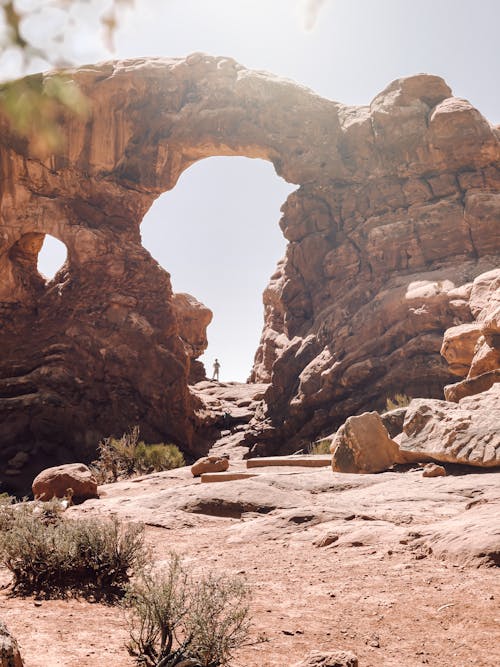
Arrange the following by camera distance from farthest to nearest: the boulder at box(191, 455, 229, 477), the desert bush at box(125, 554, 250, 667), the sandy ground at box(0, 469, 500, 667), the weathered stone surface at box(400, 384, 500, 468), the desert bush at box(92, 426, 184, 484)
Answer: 1. the desert bush at box(92, 426, 184, 484)
2. the boulder at box(191, 455, 229, 477)
3. the weathered stone surface at box(400, 384, 500, 468)
4. the sandy ground at box(0, 469, 500, 667)
5. the desert bush at box(125, 554, 250, 667)

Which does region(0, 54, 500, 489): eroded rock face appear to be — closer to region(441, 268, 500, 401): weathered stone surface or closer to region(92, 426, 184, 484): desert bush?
region(92, 426, 184, 484): desert bush

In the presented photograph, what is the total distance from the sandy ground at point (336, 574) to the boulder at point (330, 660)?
17.0 inches

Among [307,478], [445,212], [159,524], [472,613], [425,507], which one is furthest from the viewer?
[445,212]

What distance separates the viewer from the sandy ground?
3.32 metres

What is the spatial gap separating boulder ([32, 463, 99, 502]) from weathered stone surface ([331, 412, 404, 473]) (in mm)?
5223

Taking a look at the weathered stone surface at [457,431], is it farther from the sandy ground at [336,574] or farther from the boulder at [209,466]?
the boulder at [209,466]

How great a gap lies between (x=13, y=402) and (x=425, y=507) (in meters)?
22.3

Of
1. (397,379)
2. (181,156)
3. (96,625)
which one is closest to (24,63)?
(96,625)

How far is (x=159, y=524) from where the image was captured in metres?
7.83

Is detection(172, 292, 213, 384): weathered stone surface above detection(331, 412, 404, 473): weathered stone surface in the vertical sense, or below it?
above

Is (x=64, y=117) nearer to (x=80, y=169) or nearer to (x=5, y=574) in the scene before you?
(x=80, y=169)

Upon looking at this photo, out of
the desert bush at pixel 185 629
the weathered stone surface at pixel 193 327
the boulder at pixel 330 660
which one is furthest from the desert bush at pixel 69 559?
the weathered stone surface at pixel 193 327

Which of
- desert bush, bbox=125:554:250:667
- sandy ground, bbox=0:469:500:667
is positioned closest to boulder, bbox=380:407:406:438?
sandy ground, bbox=0:469:500:667

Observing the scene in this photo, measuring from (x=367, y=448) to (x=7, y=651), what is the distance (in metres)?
8.70
